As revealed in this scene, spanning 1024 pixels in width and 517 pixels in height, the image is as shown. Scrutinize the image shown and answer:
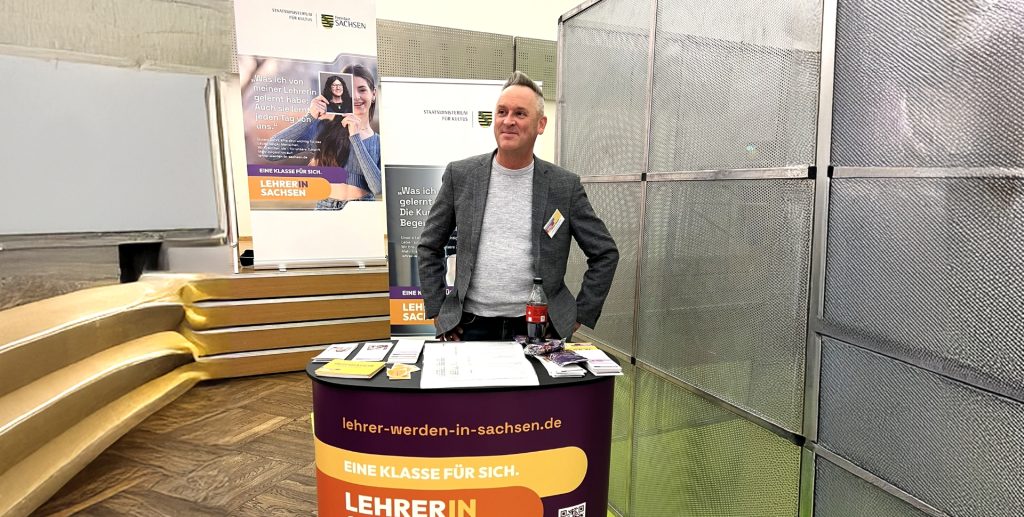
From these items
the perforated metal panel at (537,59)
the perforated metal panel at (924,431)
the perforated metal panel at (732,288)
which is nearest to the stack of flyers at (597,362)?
the perforated metal panel at (732,288)

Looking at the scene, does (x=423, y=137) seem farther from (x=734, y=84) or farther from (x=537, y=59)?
(x=734, y=84)

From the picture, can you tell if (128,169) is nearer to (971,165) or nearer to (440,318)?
(440,318)

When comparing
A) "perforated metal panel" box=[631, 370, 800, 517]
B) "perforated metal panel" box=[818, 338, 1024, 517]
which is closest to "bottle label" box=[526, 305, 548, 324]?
"perforated metal panel" box=[631, 370, 800, 517]

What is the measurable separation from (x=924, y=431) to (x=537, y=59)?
15.1ft

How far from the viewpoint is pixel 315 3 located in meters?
4.02

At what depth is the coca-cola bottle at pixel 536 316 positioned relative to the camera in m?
1.66

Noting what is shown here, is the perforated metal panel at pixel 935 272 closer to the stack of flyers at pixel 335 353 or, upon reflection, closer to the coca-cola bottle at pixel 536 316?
the coca-cola bottle at pixel 536 316

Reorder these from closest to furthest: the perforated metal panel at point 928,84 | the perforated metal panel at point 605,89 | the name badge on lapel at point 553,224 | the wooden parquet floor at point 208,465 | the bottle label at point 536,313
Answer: the perforated metal panel at point 928,84 < the bottle label at point 536,313 < the name badge on lapel at point 553,224 < the perforated metal panel at point 605,89 < the wooden parquet floor at point 208,465

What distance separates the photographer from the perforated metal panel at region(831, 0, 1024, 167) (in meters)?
1.00

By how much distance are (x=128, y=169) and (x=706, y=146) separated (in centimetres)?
372

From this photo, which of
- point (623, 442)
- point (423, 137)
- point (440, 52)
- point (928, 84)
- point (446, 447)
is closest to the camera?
point (928, 84)

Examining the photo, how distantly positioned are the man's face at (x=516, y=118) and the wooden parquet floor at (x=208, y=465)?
185 centimetres

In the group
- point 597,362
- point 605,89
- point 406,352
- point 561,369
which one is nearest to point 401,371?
point 406,352

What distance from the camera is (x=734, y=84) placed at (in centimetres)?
165
